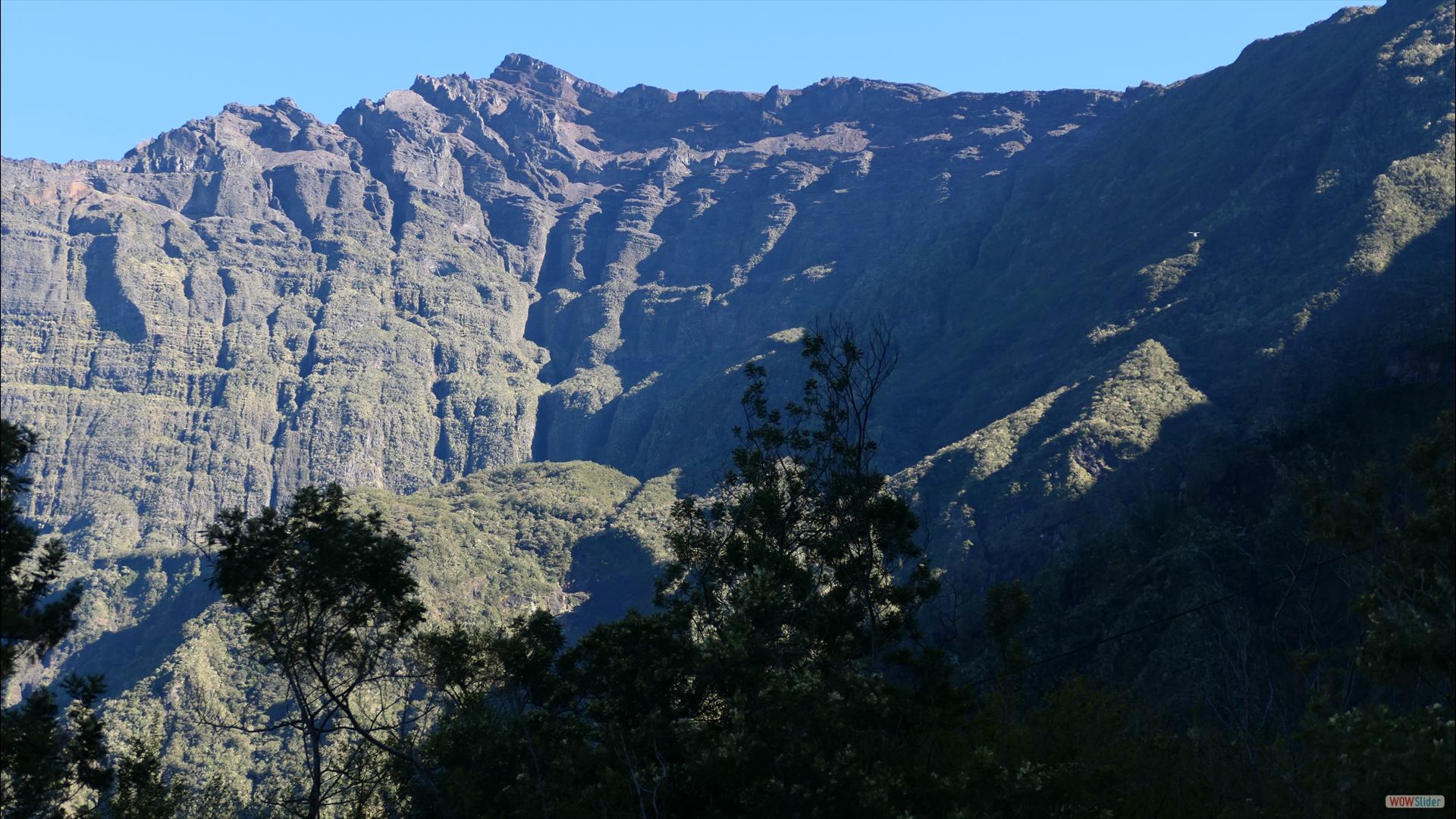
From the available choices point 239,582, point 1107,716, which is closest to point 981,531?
point 1107,716

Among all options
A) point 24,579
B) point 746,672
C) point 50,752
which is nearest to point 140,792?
point 24,579

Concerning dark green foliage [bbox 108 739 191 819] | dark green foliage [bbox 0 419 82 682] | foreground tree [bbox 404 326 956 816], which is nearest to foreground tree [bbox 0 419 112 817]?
dark green foliage [bbox 0 419 82 682]

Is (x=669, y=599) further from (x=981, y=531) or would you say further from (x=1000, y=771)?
(x=981, y=531)

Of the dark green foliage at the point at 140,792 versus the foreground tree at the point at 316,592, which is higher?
the foreground tree at the point at 316,592

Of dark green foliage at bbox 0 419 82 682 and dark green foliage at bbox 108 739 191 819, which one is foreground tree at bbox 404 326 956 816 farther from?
dark green foliage at bbox 0 419 82 682

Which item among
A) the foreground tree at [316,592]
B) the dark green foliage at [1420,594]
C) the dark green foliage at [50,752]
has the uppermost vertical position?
the foreground tree at [316,592]

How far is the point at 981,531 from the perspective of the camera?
14000 cm

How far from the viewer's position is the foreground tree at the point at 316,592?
25016 mm

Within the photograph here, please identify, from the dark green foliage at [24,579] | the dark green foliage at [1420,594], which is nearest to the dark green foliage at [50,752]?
the dark green foliage at [24,579]

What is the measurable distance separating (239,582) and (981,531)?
124492 millimetres

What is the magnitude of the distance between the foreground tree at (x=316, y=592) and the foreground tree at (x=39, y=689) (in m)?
3.45

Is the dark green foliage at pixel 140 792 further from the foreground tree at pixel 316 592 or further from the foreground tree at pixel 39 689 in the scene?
the foreground tree at pixel 316 592

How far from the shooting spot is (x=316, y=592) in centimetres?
2603

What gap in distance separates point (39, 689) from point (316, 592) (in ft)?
19.8
